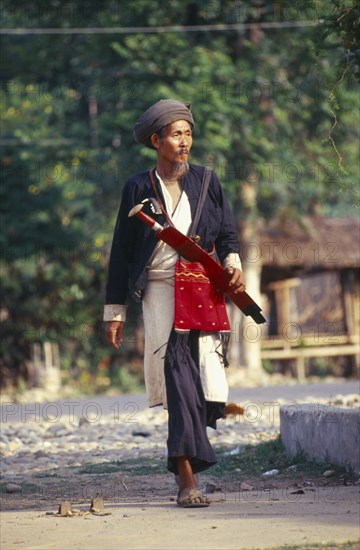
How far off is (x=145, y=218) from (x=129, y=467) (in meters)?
2.68

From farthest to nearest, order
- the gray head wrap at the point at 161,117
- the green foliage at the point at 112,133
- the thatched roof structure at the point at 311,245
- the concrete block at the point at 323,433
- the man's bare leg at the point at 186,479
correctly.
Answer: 1. the thatched roof structure at the point at 311,245
2. the green foliage at the point at 112,133
3. the concrete block at the point at 323,433
4. the gray head wrap at the point at 161,117
5. the man's bare leg at the point at 186,479

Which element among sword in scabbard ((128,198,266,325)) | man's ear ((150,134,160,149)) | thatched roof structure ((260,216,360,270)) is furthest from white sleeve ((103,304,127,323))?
thatched roof structure ((260,216,360,270))

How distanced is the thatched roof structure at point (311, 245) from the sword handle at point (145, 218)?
19.0m

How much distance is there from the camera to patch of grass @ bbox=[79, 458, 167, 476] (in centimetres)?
813

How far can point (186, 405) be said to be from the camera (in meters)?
6.21

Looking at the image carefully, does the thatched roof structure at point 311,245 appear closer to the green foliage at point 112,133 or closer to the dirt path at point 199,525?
the green foliage at point 112,133

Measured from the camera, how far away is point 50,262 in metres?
23.5

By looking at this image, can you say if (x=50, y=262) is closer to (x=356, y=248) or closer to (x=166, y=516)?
(x=356, y=248)

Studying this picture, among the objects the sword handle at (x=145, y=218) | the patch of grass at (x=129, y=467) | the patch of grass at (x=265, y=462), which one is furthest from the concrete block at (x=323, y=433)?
the sword handle at (x=145, y=218)

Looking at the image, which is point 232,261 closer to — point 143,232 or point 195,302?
point 195,302

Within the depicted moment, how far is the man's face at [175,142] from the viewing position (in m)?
6.48

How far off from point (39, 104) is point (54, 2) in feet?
13.9

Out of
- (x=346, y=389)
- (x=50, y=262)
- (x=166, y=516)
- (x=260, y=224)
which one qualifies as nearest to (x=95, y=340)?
(x=50, y=262)

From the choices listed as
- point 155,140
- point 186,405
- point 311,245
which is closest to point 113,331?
point 186,405
